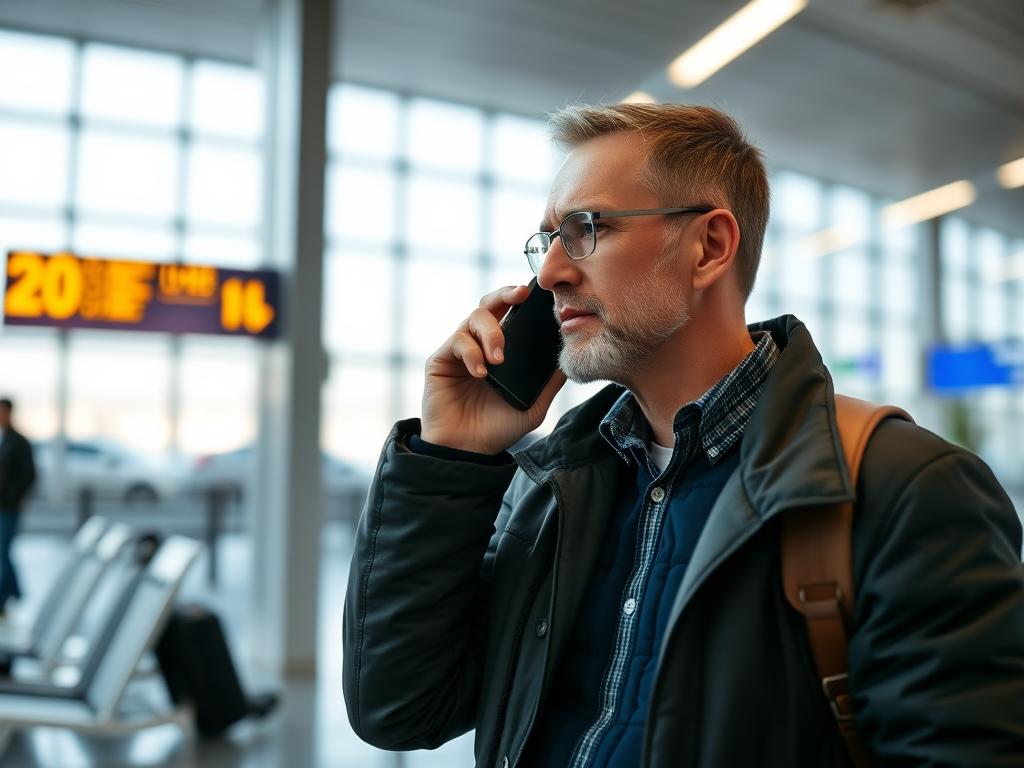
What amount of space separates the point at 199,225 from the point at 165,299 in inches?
241

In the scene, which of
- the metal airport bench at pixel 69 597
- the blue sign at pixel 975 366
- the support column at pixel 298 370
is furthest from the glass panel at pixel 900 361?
the metal airport bench at pixel 69 597

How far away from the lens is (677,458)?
1484 millimetres

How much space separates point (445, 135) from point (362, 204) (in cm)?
159

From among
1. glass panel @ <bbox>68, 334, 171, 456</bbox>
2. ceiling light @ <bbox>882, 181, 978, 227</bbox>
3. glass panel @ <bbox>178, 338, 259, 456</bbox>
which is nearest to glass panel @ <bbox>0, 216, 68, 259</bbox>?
glass panel @ <bbox>68, 334, 171, 456</bbox>

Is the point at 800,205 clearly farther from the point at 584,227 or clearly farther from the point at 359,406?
the point at 584,227

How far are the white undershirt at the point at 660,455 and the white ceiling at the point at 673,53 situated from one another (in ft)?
21.2

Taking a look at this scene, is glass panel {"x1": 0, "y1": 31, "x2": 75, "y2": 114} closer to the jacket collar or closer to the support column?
the support column

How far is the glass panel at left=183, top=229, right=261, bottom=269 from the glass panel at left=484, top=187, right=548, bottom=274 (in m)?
3.43

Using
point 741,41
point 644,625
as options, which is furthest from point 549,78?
point 644,625

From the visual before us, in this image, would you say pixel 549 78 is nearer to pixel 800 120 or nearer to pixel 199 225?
pixel 800 120

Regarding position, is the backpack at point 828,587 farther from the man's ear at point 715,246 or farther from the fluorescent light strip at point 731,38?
the fluorescent light strip at point 731,38

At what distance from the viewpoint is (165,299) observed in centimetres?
610

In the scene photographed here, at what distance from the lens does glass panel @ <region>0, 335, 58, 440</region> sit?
36.8 ft

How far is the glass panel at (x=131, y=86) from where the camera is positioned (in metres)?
11.1
